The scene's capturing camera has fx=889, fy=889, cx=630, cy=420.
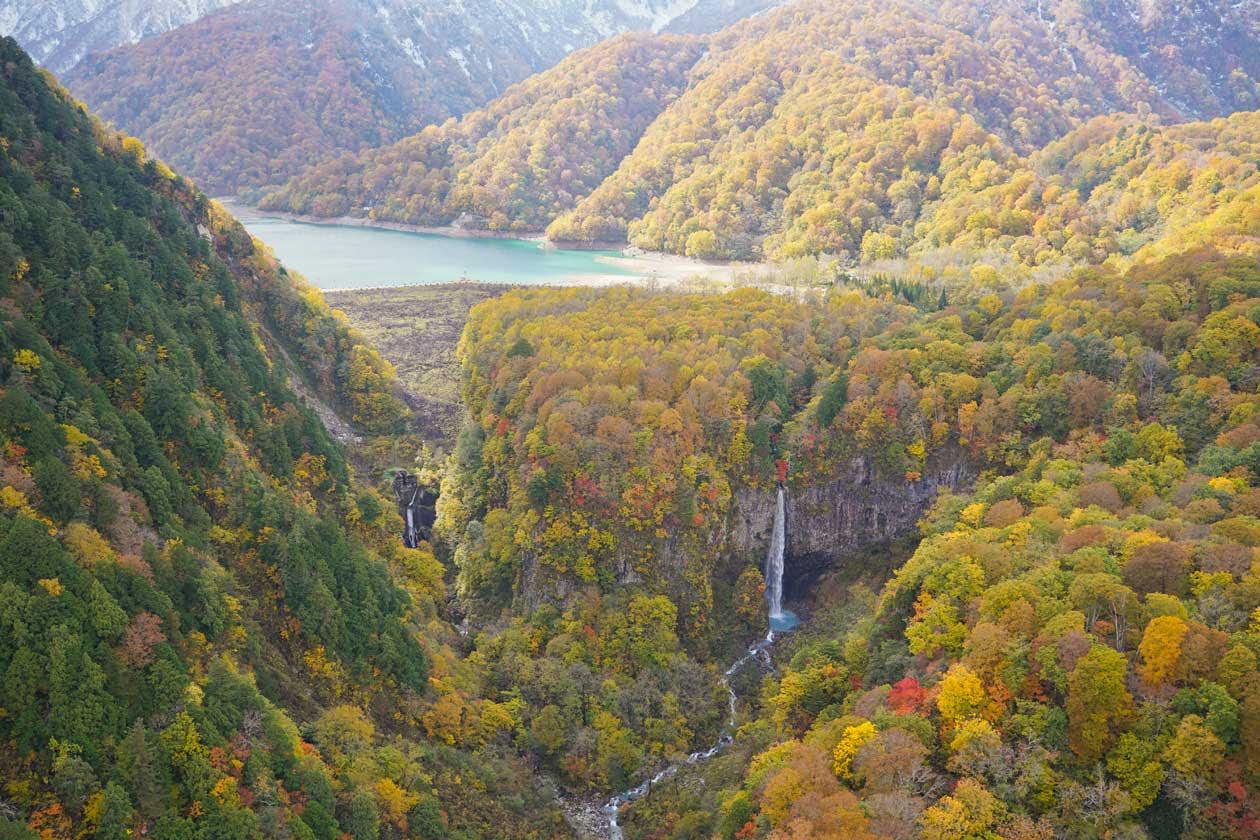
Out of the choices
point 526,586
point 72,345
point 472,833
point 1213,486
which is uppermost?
point 72,345

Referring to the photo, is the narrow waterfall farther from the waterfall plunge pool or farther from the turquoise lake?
the turquoise lake

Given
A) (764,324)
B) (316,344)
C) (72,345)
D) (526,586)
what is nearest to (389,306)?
(316,344)

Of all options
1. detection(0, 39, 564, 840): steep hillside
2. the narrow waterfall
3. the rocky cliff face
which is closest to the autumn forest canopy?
detection(0, 39, 564, 840): steep hillside

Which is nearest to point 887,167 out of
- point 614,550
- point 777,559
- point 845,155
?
point 845,155

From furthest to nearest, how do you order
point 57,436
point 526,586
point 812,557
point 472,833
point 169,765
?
point 812,557 → point 526,586 → point 472,833 → point 57,436 → point 169,765

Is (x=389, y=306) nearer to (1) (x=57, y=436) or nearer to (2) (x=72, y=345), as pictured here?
(2) (x=72, y=345)

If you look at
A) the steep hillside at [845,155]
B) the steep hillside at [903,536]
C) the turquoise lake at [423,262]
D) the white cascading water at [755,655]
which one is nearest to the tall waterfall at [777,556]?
the white cascading water at [755,655]

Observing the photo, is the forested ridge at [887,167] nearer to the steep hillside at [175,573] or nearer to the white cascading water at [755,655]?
the white cascading water at [755,655]
